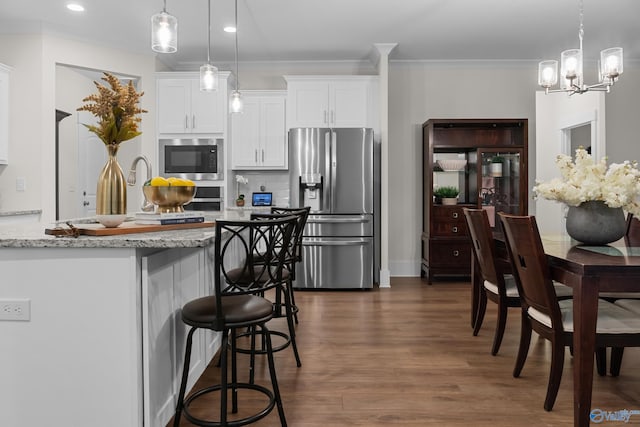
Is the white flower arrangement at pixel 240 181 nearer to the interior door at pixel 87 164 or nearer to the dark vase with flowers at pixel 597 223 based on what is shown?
the interior door at pixel 87 164

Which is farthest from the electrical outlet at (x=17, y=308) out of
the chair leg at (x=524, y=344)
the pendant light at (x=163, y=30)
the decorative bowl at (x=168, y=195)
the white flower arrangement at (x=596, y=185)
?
the white flower arrangement at (x=596, y=185)

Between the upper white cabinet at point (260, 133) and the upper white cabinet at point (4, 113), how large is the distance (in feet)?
7.36

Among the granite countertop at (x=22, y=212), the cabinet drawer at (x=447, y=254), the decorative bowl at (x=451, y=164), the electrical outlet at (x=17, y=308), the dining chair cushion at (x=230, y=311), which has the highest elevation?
the decorative bowl at (x=451, y=164)

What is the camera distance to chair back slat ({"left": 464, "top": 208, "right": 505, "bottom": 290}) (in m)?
2.86

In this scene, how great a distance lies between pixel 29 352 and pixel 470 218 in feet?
8.34

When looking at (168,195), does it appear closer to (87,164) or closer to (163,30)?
(163,30)

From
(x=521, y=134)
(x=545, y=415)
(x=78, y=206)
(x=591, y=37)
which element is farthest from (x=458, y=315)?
(x=78, y=206)

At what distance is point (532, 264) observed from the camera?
2.19 metres

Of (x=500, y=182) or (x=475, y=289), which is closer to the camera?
(x=475, y=289)

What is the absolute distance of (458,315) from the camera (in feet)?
12.9

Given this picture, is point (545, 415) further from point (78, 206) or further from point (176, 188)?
point (78, 206)

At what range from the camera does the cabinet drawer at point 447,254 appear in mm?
5355

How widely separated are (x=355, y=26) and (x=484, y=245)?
2725 mm

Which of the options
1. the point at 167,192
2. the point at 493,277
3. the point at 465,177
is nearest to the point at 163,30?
the point at 167,192
